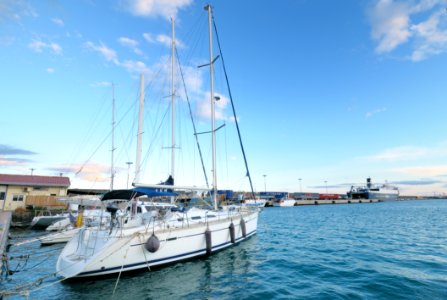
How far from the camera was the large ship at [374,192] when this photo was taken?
446 ft

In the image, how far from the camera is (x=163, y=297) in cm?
843

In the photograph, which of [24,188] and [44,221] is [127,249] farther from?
[24,188]

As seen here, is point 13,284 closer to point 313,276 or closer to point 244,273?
point 244,273

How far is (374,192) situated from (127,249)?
155 meters

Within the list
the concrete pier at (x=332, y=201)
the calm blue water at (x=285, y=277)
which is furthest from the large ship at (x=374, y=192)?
the calm blue water at (x=285, y=277)

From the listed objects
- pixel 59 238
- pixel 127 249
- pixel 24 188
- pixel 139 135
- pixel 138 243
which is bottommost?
pixel 59 238

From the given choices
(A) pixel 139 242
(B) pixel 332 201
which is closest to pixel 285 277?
(A) pixel 139 242

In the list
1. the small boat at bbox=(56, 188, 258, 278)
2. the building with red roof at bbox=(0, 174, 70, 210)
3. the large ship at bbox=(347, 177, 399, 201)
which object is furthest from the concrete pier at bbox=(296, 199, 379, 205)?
the small boat at bbox=(56, 188, 258, 278)

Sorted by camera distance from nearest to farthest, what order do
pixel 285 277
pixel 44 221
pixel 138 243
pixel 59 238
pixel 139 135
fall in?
1. pixel 285 277
2. pixel 138 243
3. pixel 139 135
4. pixel 59 238
5. pixel 44 221

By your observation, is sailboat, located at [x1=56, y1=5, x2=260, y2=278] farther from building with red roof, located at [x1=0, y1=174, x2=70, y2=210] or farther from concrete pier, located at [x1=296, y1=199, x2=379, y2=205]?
concrete pier, located at [x1=296, y1=199, x2=379, y2=205]

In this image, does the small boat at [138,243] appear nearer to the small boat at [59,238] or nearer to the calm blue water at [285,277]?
the calm blue water at [285,277]

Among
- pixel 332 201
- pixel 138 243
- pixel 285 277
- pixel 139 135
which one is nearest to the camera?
pixel 285 277

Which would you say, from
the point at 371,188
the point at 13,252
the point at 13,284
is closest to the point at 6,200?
the point at 13,252

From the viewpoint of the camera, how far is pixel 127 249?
34.0 ft
